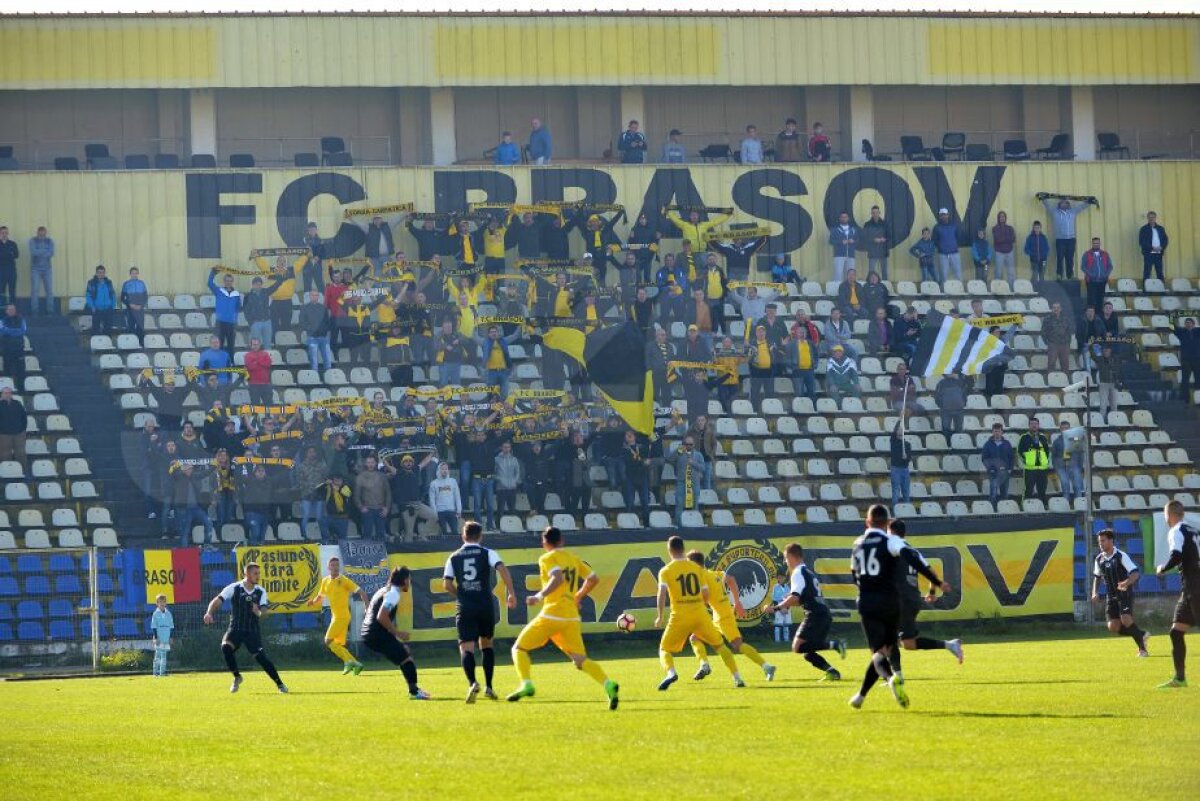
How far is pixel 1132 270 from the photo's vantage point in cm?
4356

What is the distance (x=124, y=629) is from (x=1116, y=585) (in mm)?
15144

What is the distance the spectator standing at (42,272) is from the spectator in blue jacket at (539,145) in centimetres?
1053

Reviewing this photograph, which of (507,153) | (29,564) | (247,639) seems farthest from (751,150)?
(247,639)

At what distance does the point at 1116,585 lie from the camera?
83.8 ft

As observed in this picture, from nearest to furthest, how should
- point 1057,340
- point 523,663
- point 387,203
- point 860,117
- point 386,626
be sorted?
point 523,663 < point 386,626 < point 1057,340 < point 387,203 < point 860,117

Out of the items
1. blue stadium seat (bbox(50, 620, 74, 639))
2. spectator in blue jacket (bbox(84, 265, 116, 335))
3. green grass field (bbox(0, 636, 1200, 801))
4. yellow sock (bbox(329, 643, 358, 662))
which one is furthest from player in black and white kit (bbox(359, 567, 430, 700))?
spectator in blue jacket (bbox(84, 265, 116, 335))

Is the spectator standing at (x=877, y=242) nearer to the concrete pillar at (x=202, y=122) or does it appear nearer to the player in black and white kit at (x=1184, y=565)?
the concrete pillar at (x=202, y=122)

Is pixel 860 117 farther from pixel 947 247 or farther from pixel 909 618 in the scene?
pixel 909 618

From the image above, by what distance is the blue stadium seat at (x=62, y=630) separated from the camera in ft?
97.7

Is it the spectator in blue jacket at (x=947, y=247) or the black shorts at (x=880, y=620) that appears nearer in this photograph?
the black shorts at (x=880, y=620)

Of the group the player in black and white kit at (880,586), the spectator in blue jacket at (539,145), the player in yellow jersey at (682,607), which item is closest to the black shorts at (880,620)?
the player in black and white kit at (880,586)

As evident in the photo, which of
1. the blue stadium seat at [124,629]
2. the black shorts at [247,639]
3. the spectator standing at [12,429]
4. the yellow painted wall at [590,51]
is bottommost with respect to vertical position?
the blue stadium seat at [124,629]

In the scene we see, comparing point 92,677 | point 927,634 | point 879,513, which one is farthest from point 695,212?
point 879,513

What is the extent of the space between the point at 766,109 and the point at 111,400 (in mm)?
17539
